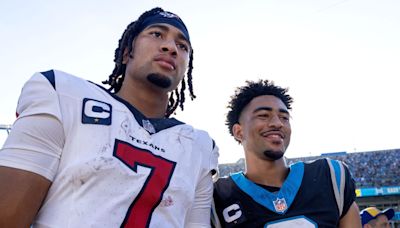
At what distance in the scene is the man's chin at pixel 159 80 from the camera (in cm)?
223

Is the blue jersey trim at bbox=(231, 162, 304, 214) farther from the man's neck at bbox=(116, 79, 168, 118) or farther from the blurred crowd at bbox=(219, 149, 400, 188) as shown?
the blurred crowd at bbox=(219, 149, 400, 188)

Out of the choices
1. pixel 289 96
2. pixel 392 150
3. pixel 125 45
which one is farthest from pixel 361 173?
pixel 125 45

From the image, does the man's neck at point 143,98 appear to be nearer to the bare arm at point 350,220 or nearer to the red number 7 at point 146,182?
the red number 7 at point 146,182

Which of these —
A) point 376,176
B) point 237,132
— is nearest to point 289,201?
point 237,132

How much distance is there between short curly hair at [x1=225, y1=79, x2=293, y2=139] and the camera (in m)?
3.66

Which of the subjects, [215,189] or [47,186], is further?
[215,189]

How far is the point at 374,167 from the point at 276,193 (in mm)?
25000

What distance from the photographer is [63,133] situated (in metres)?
1.67

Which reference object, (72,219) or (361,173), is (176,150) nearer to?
(72,219)

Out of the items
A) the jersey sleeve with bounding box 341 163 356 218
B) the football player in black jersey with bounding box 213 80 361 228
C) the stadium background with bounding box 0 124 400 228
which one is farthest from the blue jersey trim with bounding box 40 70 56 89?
the stadium background with bounding box 0 124 400 228

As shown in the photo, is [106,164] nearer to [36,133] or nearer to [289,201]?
[36,133]

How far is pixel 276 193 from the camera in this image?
2.86m

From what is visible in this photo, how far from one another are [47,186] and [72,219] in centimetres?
18

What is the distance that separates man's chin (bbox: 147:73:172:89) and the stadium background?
2248 centimetres
